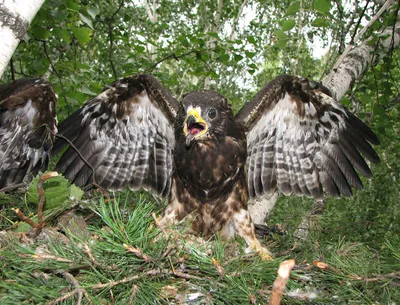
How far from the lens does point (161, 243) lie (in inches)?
72.6

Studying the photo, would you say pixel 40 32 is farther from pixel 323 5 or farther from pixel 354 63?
pixel 354 63

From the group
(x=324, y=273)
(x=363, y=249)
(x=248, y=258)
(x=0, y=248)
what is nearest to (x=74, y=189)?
(x=0, y=248)

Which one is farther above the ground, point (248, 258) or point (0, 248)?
point (248, 258)

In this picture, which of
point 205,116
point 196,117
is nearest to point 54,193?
point 196,117

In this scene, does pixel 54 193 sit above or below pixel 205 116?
below

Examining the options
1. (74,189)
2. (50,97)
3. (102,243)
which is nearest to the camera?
(102,243)

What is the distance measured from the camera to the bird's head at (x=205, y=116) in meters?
3.87

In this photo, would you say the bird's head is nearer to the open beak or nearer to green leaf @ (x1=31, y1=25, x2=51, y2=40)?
the open beak

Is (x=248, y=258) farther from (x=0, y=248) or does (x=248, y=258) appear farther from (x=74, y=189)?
(x=74, y=189)

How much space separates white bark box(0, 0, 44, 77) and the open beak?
1825mm

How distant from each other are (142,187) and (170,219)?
0.74 meters

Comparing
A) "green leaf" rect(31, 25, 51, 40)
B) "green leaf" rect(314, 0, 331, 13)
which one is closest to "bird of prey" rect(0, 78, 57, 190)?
"green leaf" rect(31, 25, 51, 40)

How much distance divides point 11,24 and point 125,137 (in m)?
2.98

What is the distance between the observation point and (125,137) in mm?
5039
